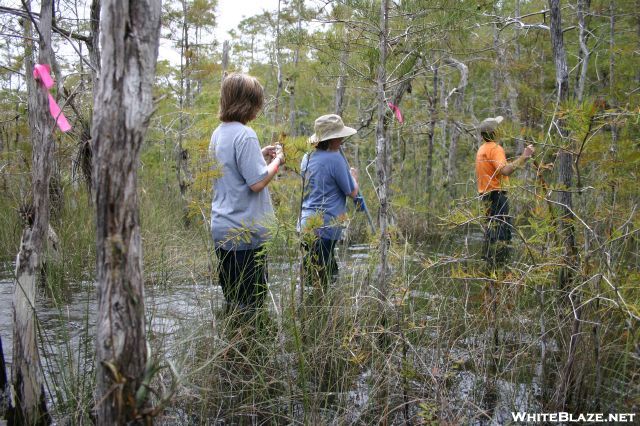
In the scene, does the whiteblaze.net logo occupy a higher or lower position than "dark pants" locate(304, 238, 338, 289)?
lower

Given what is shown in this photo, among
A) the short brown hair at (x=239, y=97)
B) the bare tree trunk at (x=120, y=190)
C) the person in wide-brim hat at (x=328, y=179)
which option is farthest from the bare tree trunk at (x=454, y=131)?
the bare tree trunk at (x=120, y=190)

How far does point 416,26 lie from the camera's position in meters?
3.76

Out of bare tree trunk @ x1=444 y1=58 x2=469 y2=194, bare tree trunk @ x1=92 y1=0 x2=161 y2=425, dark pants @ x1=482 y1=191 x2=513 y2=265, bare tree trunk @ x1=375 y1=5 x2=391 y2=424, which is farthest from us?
bare tree trunk @ x1=444 y1=58 x2=469 y2=194

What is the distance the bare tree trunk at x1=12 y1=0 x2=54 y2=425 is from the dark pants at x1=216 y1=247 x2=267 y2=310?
105 centimetres

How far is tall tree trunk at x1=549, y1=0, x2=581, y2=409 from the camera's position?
285 cm

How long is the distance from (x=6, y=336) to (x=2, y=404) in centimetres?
154

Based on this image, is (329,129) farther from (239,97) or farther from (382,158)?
(239,97)

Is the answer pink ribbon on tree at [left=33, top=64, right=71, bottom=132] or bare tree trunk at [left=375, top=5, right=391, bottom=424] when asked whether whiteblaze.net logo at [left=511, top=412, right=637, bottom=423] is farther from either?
pink ribbon on tree at [left=33, top=64, right=71, bottom=132]

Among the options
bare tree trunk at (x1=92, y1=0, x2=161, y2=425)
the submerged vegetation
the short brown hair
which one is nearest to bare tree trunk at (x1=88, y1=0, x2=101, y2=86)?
the submerged vegetation

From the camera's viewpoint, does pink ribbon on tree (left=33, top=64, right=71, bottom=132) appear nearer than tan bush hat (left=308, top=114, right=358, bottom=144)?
Yes

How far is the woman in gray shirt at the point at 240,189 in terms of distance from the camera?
328 cm

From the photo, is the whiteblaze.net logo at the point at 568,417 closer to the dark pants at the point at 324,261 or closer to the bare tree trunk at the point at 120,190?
the dark pants at the point at 324,261

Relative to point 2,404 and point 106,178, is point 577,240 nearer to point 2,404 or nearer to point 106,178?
point 106,178

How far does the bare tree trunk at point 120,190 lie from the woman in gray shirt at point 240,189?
1526mm
